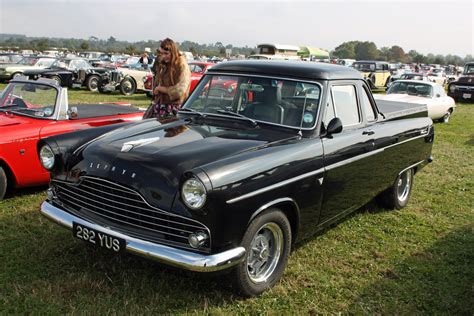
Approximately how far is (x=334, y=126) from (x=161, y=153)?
1.60m

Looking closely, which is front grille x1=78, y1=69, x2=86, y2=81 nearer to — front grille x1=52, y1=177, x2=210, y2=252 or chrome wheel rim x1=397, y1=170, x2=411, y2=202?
chrome wheel rim x1=397, y1=170, x2=411, y2=202

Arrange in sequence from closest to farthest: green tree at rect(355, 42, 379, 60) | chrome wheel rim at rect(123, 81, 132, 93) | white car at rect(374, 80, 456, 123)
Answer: white car at rect(374, 80, 456, 123), chrome wheel rim at rect(123, 81, 132, 93), green tree at rect(355, 42, 379, 60)

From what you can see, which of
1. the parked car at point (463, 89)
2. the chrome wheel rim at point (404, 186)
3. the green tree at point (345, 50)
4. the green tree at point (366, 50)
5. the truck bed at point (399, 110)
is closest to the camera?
the truck bed at point (399, 110)

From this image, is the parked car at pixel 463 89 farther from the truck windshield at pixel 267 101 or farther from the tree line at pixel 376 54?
the tree line at pixel 376 54

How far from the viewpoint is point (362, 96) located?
4945 mm

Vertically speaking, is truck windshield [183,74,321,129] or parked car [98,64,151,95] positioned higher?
truck windshield [183,74,321,129]

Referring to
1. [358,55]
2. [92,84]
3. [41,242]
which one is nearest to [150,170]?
[41,242]

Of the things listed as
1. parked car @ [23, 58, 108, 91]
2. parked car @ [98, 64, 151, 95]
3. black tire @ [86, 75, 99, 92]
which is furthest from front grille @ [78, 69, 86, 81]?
parked car @ [98, 64, 151, 95]

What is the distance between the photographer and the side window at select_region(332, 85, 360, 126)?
4477mm

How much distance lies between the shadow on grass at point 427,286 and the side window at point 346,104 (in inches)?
58.9

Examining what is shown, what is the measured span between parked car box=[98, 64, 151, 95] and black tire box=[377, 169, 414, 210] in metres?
14.3

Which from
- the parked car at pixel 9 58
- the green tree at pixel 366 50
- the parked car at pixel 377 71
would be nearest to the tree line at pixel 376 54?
the green tree at pixel 366 50

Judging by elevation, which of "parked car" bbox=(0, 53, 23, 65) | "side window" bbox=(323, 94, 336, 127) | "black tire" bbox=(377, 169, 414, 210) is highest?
"parked car" bbox=(0, 53, 23, 65)

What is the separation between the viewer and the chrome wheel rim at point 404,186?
6.08m
